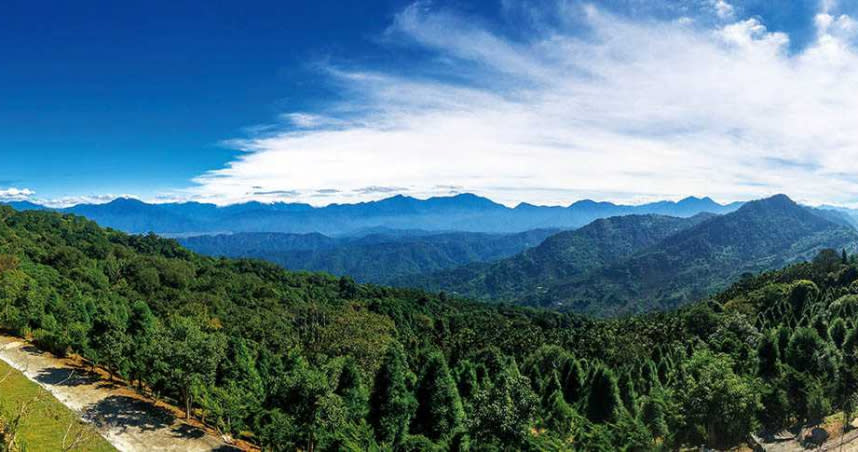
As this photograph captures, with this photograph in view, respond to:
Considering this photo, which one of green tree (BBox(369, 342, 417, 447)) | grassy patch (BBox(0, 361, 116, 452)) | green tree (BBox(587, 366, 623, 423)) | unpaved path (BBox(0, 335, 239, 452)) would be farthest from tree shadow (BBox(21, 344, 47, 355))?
green tree (BBox(587, 366, 623, 423))

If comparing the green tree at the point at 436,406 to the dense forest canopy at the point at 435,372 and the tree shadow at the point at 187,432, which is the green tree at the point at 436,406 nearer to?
the dense forest canopy at the point at 435,372

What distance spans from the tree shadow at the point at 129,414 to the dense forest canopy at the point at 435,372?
5.46 ft

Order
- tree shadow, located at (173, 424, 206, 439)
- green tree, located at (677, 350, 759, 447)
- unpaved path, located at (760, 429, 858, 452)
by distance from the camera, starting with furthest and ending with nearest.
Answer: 1. green tree, located at (677, 350, 759, 447)
2. unpaved path, located at (760, 429, 858, 452)
3. tree shadow, located at (173, 424, 206, 439)

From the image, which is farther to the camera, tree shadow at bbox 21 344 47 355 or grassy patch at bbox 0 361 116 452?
tree shadow at bbox 21 344 47 355

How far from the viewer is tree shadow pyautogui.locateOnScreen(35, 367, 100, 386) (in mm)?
33062

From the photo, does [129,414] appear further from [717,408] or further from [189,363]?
[717,408]

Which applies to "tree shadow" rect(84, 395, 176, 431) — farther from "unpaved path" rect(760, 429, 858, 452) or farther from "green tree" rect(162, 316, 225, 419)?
"unpaved path" rect(760, 429, 858, 452)

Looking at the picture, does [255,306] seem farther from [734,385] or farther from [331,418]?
[734,385]

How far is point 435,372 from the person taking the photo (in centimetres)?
3172

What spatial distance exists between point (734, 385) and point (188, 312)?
7925 centimetres

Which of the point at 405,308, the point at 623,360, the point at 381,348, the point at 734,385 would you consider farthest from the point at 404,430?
the point at 405,308

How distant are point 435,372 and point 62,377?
2807 cm

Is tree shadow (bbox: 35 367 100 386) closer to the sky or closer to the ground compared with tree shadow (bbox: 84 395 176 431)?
closer to the sky

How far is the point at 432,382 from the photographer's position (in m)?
31.4
